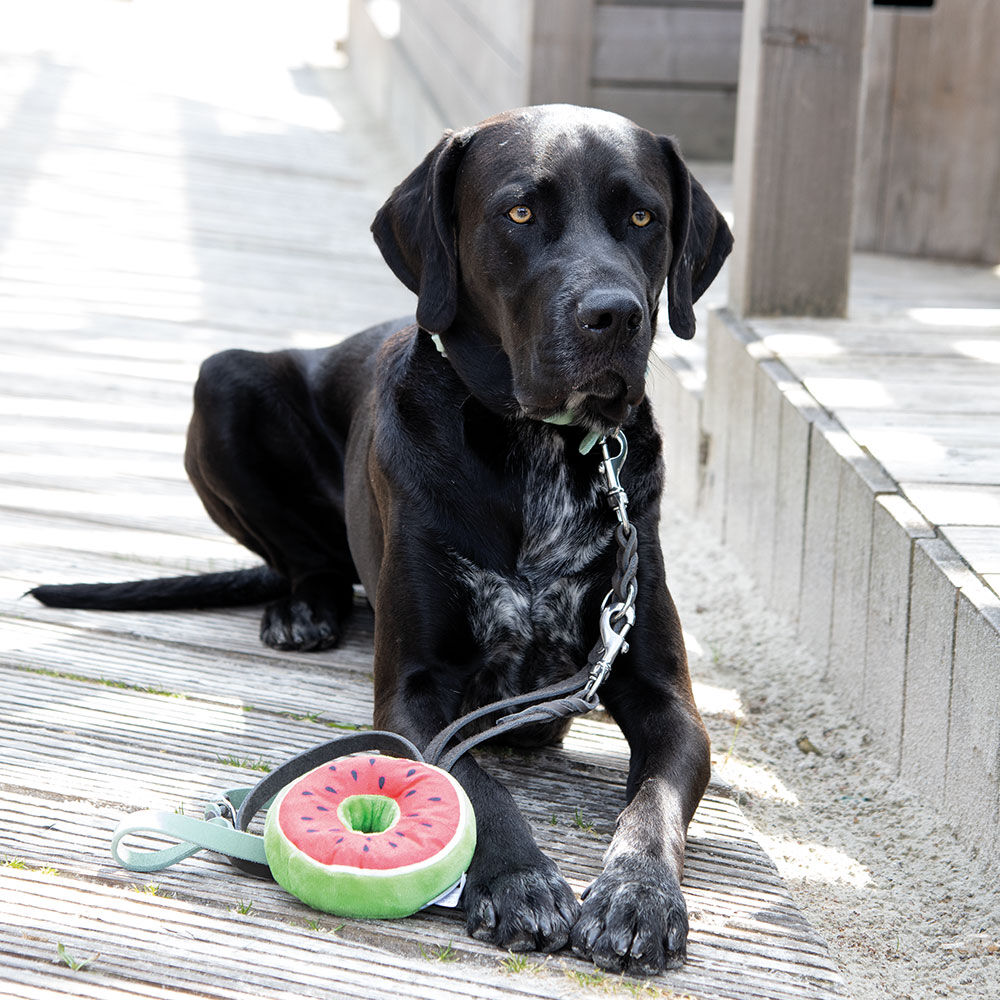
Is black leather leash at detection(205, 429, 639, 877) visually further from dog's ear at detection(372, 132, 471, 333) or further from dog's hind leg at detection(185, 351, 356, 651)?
dog's hind leg at detection(185, 351, 356, 651)

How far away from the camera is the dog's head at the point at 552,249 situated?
252cm

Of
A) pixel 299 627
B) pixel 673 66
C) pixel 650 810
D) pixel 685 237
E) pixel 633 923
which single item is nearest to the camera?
pixel 633 923

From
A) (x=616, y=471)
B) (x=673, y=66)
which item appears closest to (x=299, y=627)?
(x=616, y=471)

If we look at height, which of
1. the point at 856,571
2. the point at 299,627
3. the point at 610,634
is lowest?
the point at 299,627

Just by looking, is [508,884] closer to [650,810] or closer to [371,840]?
[371,840]

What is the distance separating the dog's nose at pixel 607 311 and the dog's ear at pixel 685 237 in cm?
44

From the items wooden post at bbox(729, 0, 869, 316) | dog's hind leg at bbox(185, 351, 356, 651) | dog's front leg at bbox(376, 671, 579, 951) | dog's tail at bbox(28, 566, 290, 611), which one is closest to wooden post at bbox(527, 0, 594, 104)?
wooden post at bbox(729, 0, 869, 316)

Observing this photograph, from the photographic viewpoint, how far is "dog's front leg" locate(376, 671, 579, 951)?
6.71 ft

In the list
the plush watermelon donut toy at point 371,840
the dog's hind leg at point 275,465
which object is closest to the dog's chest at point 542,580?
the plush watermelon donut toy at point 371,840

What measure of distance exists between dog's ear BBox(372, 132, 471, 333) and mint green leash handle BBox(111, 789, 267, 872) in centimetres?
105

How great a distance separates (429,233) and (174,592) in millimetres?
1179

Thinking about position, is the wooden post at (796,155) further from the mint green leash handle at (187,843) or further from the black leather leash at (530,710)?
the mint green leash handle at (187,843)

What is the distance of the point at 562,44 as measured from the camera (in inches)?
271

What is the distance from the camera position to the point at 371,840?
207 centimetres
